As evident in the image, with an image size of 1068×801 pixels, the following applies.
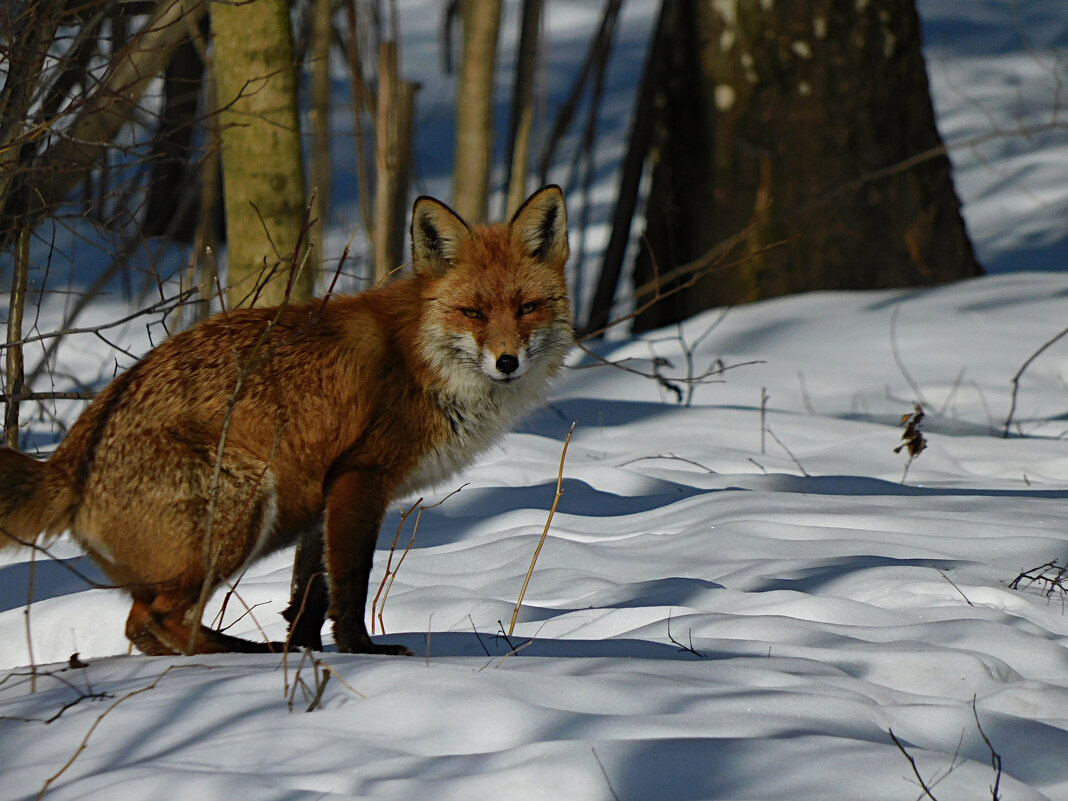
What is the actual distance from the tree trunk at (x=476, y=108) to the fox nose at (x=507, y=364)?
4.68 metres

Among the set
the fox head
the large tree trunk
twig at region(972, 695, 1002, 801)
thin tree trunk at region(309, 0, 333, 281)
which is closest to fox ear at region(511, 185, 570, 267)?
the fox head

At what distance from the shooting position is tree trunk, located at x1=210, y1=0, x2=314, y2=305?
542 cm

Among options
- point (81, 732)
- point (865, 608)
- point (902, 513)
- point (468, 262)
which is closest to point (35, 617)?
point (81, 732)

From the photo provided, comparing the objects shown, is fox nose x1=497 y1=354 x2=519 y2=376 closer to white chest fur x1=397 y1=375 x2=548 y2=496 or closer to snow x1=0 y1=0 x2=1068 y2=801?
white chest fur x1=397 y1=375 x2=548 y2=496

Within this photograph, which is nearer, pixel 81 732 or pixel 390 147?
pixel 81 732

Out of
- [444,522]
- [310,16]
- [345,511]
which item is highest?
[310,16]

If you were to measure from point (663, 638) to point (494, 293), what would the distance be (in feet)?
4.71

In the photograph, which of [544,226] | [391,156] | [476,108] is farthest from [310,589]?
[476,108]

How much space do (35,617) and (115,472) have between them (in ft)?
3.14

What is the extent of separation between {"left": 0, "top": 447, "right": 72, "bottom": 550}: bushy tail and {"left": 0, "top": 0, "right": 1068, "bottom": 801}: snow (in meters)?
0.44

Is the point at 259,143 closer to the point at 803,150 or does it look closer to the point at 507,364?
the point at 507,364

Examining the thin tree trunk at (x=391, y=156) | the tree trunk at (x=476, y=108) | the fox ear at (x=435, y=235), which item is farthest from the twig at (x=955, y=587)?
the tree trunk at (x=476, y=108)

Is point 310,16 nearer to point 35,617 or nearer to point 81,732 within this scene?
point 35,617

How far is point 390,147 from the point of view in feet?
27.6
